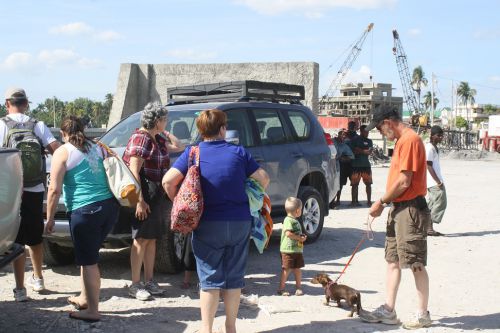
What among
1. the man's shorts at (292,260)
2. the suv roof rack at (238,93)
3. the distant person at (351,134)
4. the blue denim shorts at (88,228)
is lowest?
the man's shorts at (292,260)

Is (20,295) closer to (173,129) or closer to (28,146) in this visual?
(28,146)

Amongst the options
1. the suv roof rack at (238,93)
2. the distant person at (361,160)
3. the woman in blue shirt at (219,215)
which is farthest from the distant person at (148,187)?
the distant person at (361,160)

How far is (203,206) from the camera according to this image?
15.2 ft

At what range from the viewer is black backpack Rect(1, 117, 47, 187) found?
5824 mm

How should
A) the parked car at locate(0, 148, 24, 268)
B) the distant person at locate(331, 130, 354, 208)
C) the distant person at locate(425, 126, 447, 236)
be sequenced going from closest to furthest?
1. the parked car at locate(0, 148, 24, 268)
2. the distant person at locate(425, 126, 447, 236)
3. the distant person at locate(331, 130, 354, 208)

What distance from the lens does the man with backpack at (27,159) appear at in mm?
5863

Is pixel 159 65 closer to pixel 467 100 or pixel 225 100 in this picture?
pixel 225 100

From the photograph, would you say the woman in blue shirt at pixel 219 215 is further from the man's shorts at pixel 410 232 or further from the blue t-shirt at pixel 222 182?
the man's shorts at pixel 410 232

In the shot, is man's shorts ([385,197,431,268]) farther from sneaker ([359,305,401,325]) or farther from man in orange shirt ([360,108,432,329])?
sneaker ([359,305,401,325])

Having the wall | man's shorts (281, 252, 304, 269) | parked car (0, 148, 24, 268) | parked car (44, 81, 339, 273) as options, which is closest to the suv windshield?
parked car (44, 81, 339, 273)

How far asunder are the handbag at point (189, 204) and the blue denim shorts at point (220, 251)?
10 cm

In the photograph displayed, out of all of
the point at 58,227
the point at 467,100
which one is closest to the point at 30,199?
the point at 58,227

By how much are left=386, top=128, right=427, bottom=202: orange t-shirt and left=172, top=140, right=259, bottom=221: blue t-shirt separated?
1.45 meters

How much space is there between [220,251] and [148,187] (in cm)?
172
